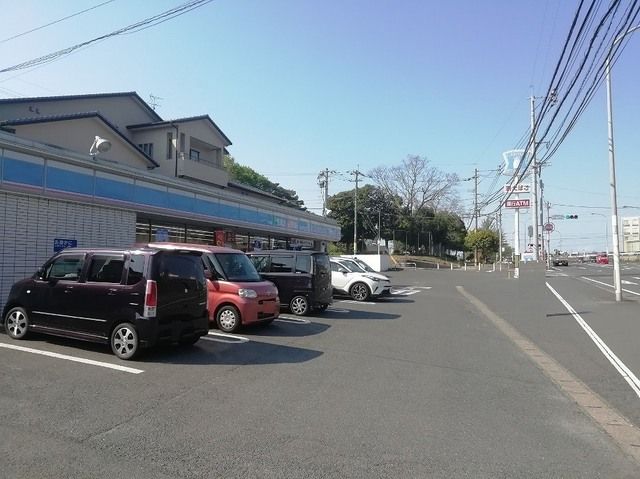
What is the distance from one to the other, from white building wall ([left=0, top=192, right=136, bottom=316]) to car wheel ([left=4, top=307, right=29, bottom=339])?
8.60 feet

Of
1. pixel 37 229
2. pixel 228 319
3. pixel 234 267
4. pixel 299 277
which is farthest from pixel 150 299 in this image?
pixel 299 277

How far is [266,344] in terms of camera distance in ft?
32.3

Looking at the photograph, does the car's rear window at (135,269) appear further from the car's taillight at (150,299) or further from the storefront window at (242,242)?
the storefront window at (242,242)

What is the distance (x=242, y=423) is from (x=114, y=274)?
406cm

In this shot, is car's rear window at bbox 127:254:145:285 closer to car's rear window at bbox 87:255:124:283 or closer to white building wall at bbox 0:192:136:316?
car's rear window at bbox 87:255:124:283

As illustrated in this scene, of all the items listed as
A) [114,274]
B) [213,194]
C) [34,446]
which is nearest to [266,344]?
[114,274]

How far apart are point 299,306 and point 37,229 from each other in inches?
268

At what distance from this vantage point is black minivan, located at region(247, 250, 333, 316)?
47.4 ft

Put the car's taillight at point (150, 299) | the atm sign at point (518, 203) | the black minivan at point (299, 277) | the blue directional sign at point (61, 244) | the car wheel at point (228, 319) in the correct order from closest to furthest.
Result: the car's taillight at point (150, 299)
the car wheel at point (228, 319)
the blue directional sign at point (61, 244)
the black minivan at point (299, 277)
the atm sign at point (518, 203)

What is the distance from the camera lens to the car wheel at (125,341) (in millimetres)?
7852

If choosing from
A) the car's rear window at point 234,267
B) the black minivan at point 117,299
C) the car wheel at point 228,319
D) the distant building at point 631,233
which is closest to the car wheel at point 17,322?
the black minivan at point 117,299

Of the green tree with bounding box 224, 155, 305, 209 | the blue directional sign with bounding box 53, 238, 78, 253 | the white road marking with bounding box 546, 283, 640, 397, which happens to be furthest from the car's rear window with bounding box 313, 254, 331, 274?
the green tree with bounding box 224, 155, 305, 209

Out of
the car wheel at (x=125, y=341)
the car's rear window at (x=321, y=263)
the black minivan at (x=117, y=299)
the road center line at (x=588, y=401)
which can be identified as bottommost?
the road center line at (x=588, y=401)

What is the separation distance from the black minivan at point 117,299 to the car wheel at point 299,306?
560 centimetres
